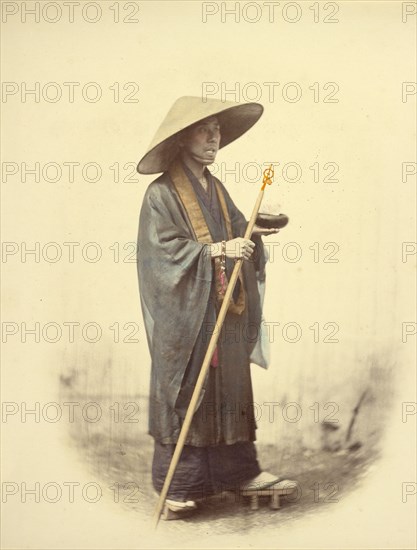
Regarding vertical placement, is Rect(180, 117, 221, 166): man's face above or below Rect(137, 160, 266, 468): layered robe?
above

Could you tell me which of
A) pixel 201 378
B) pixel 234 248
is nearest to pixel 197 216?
pixel 234 248

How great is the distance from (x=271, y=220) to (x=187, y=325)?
0.43m

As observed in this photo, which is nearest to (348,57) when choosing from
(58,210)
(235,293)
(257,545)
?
(235,293)

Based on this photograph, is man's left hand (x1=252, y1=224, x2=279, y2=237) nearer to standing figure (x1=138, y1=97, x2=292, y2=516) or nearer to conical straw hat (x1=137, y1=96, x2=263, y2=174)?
standing figure (x1=138, y1=97, x2=292, y2=516)

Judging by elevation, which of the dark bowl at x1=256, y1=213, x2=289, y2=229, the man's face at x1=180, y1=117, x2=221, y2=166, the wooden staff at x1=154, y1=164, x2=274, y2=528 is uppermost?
the man's face at x1=180, y1=117, x2=221, y2=166

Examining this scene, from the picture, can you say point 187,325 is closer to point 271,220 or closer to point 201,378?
point 201,378

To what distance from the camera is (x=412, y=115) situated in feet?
10.4

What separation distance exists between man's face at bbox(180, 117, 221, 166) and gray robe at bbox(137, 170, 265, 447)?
0.33 feet

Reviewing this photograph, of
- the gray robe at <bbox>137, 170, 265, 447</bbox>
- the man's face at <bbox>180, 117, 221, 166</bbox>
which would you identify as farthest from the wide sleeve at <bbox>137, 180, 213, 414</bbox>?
the man's face at <bbox>180, 117, 221, 166</bbox>

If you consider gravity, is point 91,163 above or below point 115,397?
above

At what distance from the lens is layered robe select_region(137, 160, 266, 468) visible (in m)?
3.04

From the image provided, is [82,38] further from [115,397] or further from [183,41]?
[115,397]

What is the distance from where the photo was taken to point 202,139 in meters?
3.09

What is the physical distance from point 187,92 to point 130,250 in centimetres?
53
